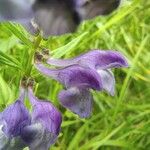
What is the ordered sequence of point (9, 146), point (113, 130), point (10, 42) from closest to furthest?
1. point (9, 146)
2. point (10, 42)
3. point (113, 130)

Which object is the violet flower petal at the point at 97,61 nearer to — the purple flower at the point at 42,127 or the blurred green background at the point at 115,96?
the purple flower at the point at 42,127

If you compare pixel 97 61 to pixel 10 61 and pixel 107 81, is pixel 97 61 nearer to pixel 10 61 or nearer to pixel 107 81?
pixel 107 81

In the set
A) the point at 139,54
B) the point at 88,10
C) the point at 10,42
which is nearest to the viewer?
the point at 88,10

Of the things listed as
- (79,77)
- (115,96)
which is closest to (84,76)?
(79,77)

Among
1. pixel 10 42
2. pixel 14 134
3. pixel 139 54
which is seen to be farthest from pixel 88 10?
pixel 139 54

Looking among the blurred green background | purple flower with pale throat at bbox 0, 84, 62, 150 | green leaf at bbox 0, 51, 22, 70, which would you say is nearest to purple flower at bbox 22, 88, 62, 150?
purple flower with pale throat at bbox 0, 84, 62, 150

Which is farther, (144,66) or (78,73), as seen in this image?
(144,66)

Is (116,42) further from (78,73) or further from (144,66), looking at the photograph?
A: (78,73)
